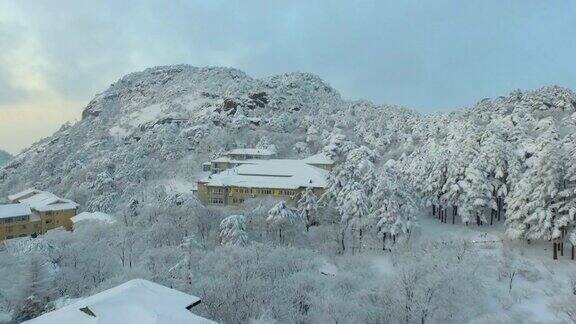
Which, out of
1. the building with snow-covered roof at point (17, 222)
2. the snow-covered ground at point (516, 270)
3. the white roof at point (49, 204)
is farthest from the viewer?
the white roof at point (49, 204)

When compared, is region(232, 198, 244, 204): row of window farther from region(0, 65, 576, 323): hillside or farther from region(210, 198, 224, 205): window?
region(0, 65, 576, 323): hillside

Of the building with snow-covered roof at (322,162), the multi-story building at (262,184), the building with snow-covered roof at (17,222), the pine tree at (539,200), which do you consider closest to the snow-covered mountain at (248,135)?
the pine tree at (539,200)

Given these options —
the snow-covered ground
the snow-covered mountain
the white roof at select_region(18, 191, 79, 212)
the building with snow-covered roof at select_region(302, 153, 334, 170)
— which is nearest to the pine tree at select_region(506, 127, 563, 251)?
the snow-covered ground

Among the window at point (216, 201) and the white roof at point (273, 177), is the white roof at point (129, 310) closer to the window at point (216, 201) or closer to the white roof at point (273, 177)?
the white roof at point (273, 177)

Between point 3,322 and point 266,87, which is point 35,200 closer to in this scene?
point 3,322

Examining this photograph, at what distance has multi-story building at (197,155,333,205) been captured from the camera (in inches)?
2462

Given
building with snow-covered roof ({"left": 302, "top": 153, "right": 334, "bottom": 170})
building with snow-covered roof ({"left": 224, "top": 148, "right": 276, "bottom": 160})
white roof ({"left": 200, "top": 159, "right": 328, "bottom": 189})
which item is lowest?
white roof ({"left": 200, "top": 159, "right": 328, "bottom": 189})

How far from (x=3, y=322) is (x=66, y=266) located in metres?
10.5

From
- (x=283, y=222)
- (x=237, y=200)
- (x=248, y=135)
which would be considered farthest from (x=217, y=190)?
(x=248, y=135)

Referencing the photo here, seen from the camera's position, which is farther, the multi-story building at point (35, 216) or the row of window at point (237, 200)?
the row of window at point (237, 200)

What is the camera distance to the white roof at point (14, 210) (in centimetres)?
5835

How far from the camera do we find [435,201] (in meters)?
52.5

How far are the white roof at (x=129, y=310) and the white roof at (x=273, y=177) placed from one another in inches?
1596

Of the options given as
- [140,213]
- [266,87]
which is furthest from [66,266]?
[266,87]
